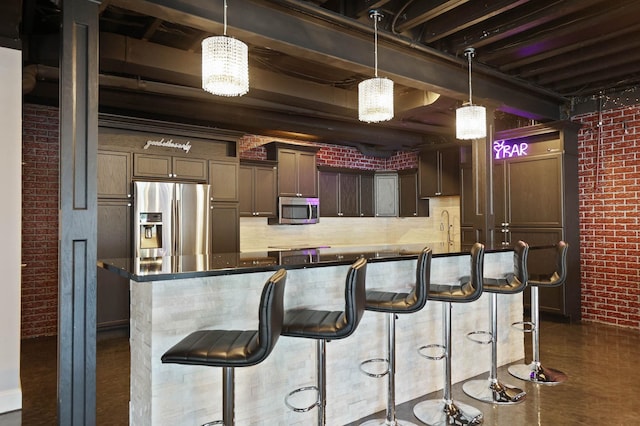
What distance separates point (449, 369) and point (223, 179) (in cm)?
391

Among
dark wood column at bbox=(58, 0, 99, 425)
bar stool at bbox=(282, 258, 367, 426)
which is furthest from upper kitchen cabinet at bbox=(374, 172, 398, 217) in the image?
dark wood column at bbox=(58, 0, 99, 425)

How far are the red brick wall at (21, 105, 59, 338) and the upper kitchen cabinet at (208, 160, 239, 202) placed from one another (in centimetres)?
188

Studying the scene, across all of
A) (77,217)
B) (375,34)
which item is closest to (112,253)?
(77,217)

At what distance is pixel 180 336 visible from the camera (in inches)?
89.2

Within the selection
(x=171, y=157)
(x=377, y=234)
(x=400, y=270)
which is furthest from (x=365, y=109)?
(x=377, y=234)

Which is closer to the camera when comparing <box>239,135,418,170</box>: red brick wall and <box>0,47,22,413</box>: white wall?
<box>0,47,22,413</box>: white wall

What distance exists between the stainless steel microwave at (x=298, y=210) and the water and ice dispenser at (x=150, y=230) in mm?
1952

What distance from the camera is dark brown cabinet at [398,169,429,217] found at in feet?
Result: 25.5

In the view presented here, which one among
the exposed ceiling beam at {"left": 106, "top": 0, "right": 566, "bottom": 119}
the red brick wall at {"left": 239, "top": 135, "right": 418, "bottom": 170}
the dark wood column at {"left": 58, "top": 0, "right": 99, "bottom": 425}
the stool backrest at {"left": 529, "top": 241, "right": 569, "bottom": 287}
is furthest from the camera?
the red brick wall at {"left": 239, "top": 135, "right": 418, "bottom": 170}

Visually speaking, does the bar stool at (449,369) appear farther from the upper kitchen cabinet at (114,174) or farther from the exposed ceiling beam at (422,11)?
the upper kitchen cabinet at (114,174)

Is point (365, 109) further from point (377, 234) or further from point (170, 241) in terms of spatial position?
point (377, 234)

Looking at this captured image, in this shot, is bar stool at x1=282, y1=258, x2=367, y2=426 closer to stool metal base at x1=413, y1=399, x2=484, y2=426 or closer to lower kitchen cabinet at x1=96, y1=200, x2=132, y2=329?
stool metal base at x1=413, y1=399, x2=484, y2=426

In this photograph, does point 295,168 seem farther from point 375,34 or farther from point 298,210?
point 375,34

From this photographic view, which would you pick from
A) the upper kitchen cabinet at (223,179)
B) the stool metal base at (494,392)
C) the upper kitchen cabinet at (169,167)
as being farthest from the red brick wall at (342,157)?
the stool metal base at (494,392)
